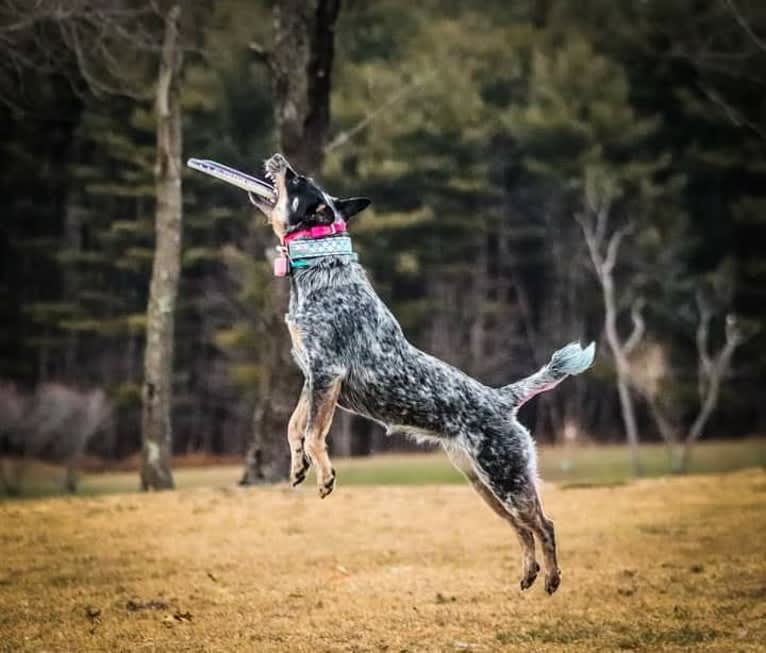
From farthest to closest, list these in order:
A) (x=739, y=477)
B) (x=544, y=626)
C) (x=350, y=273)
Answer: (x=739, y=477) → (x=544, y=626) → (x=350, y=273)

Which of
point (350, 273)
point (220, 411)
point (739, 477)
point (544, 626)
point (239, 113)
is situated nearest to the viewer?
point (350, 273)

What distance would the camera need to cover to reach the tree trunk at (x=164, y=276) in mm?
11602

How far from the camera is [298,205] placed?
11.2 feet

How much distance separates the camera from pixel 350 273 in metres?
3.55

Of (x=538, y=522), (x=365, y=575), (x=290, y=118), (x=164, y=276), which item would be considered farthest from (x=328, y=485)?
(x=164, y=276)

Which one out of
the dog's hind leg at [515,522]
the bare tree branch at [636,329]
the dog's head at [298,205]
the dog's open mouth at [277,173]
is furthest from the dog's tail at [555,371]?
the bare tree branch at [636,329]

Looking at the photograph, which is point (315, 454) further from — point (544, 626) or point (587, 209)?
point (587, 209)

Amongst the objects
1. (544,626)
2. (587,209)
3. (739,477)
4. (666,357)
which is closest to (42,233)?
(587,209)

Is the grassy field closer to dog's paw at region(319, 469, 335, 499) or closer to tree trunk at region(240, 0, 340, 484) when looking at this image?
tree trunk at region(240, 0, 340, 484)

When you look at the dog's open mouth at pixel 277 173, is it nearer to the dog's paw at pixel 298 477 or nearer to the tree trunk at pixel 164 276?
the dog's paw at pixel 298 477

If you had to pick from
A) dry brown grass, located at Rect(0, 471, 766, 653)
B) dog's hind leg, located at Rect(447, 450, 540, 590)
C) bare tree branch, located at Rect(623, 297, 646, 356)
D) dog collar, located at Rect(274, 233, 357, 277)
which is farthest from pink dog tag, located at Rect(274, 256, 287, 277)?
bare tree branch, located at Rect(623, 297, 646, 356)

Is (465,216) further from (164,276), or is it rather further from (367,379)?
(367,379)

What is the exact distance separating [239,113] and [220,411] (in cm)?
663

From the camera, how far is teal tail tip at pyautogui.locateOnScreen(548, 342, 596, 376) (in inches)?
144
